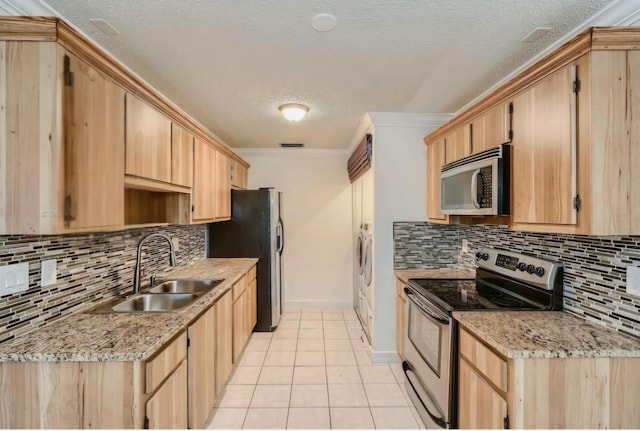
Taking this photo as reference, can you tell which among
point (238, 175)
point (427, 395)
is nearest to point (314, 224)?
point (238, 175)

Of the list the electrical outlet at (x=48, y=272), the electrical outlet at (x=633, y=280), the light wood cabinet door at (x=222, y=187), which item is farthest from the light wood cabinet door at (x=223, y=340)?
the electrical outlet at (x=633, y=280)

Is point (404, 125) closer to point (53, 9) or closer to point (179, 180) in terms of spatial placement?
point (179, 180)

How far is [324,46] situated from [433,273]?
2.19 m

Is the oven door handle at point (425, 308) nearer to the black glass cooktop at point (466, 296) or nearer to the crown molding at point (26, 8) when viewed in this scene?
the black glass cooktop at point (466, 296)

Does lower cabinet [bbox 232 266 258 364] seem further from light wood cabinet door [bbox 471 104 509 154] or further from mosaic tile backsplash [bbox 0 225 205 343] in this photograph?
light wood cabinet door [bbox 471 104 509 154]

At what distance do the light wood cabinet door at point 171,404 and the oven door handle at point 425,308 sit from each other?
153 centimetres

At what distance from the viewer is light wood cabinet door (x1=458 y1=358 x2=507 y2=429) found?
4.62 feet

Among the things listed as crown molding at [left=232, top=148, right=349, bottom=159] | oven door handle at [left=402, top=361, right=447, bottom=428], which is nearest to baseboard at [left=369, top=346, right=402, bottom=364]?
oven door handle at [left=402, top=361, right=447, bottom=428]

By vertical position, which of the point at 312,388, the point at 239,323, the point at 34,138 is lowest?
the point at 312,388

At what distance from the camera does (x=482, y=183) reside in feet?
6.45

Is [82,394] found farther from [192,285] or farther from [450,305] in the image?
[450,305]

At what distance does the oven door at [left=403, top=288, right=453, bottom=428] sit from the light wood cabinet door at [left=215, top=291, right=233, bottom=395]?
4.82ft

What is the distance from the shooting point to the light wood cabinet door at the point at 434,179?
2.74 metres

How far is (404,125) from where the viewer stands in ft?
10.1
